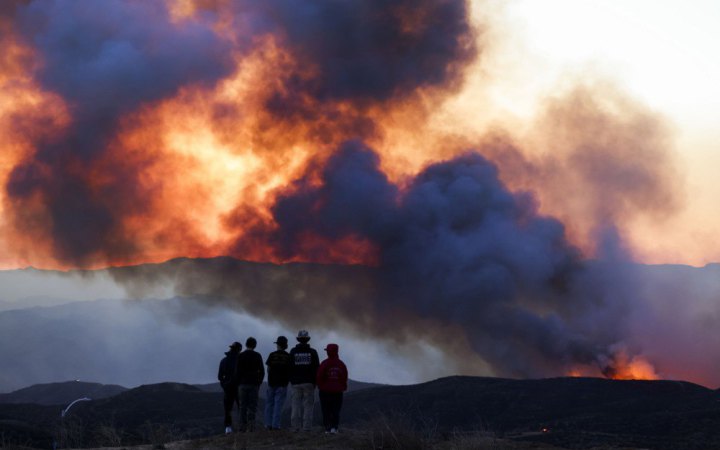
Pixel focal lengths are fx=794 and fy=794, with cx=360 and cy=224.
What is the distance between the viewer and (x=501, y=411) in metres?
60.7

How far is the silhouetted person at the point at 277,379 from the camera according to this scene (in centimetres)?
1828

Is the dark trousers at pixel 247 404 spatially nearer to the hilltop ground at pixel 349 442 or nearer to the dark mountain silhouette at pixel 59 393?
the hilltop ground at pixel 349 442

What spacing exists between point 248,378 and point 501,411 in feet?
149

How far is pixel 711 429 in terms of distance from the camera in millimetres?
44094

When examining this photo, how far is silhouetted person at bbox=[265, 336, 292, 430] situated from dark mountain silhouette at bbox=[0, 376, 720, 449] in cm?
2278

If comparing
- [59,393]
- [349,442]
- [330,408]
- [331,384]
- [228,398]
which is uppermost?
[59,393]

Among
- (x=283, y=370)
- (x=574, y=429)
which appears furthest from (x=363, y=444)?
(x=574, y=429)

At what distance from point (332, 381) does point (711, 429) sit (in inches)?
1338

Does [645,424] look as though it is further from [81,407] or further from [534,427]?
[81,407]

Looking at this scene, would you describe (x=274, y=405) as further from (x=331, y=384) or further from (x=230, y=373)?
(x=331, y=384)

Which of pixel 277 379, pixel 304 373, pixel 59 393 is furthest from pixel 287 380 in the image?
pixel 59 393

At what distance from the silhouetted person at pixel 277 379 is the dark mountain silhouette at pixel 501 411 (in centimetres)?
2278

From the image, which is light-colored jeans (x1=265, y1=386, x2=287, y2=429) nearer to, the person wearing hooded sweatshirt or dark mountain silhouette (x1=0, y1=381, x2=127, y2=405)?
the person wearing hooded sweatshirt

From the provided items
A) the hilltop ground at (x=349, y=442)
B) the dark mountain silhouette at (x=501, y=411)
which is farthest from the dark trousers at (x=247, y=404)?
the dark mountain silhouette at (x=501, y=411)
